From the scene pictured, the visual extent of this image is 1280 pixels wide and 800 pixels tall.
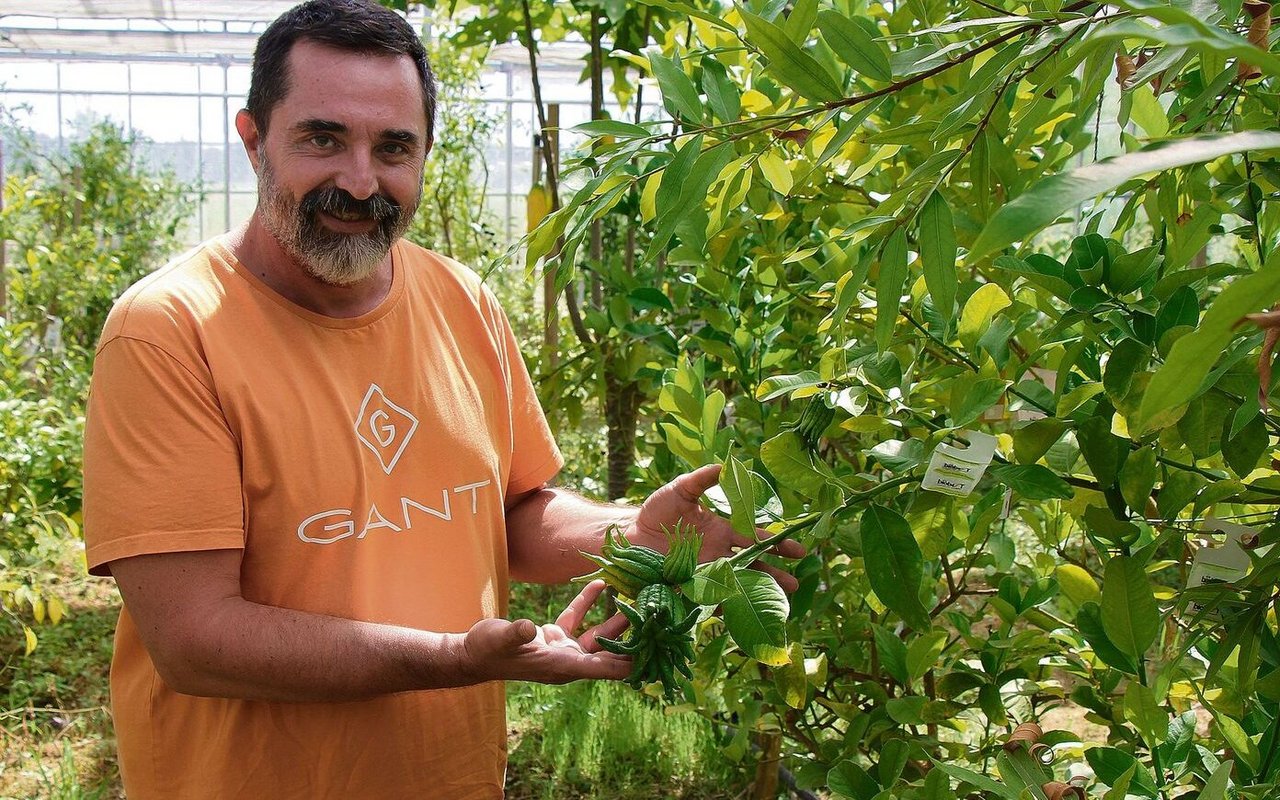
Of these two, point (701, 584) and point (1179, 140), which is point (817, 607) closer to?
point (701, 584)

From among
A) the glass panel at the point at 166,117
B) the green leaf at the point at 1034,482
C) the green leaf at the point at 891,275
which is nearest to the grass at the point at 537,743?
the green leaf at the point at 1034,482

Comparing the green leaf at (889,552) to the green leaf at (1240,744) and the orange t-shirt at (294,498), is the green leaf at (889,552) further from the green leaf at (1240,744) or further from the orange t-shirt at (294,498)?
the orange t-shirt at (294,498)

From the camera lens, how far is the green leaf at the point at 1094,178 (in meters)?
0.40

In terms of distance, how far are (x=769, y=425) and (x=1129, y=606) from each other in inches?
28.7

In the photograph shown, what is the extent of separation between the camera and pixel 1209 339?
41 centimetres

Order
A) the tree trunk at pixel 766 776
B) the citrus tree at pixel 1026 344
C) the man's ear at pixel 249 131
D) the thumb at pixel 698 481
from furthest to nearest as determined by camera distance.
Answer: the tree trunk at pixel 766 776 → the man's ear at pixel 249 131 → the thumb at pixel 698 481 → the citrus tree at pixel 1026 344

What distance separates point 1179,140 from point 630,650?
53 cm

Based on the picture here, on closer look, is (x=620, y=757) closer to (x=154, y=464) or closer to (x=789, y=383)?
(x=154, y=464)

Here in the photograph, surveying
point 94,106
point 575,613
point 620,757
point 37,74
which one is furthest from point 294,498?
point 37,74

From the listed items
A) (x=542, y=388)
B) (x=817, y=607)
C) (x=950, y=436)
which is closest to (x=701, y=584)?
(x=950, y=436)

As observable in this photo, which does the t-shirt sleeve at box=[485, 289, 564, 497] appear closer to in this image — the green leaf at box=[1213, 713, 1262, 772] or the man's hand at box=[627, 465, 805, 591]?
the man's hand at box=[627, 465, 805, 591]

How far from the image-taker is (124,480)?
1.39 meters

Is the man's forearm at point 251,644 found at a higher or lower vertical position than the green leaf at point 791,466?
lower

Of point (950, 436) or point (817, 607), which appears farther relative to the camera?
point (817, 607)
